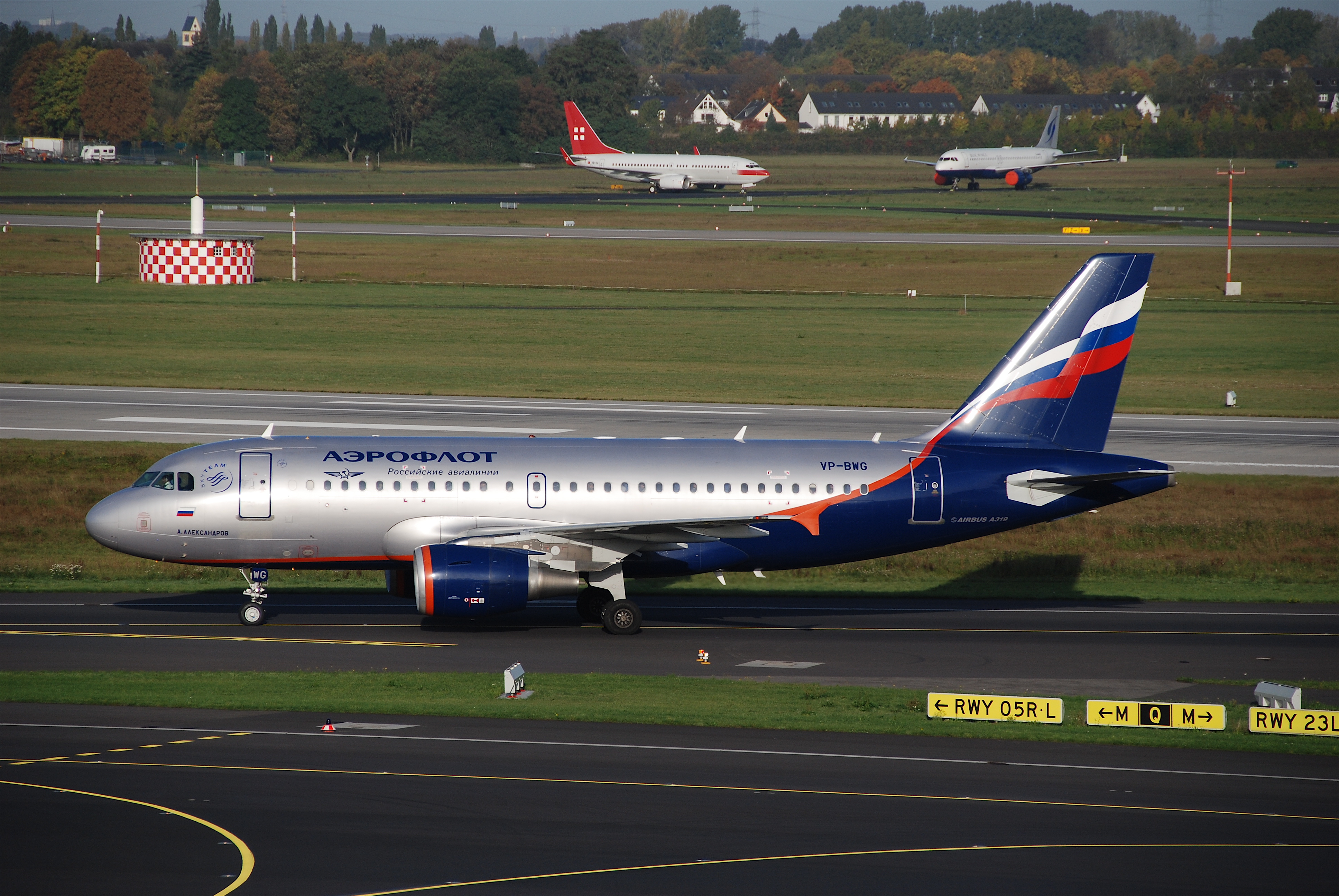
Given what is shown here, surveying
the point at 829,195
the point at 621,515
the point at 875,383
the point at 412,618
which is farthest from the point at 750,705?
the point at 829,195

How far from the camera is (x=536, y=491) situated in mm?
32938

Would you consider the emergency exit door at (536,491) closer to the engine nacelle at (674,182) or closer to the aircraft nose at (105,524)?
the aircraft nose at (105,524)

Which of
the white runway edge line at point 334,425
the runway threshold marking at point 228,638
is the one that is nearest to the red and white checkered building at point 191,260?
the white runway edge line at point 334,425

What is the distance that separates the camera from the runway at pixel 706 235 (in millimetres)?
121750

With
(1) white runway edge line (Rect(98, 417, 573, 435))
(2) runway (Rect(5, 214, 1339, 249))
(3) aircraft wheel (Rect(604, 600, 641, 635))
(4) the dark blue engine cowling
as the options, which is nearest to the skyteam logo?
(4) the dark blue engine cowling

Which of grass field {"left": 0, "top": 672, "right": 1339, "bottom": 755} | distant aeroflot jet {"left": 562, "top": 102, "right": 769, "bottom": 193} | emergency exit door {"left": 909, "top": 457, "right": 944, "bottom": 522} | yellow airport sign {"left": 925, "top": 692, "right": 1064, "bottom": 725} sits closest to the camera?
grass field {"left": 0, "top": 672, "right": 1339, "bottom": 755}

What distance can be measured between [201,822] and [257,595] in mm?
15120

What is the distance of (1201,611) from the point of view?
122ft

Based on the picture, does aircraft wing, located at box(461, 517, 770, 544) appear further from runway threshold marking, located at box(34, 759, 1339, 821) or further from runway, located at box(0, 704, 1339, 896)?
runway threshold marking, located at box(34, 759, 1339, 821)

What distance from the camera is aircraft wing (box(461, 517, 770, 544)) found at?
104ft

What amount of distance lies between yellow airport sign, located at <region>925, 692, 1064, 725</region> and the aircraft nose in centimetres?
1962

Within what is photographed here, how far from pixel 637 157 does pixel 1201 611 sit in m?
146

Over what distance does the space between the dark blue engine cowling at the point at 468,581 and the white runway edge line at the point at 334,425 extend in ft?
75.5

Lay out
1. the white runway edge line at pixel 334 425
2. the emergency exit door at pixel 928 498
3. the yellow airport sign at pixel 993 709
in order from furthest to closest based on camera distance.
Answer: the white runway edge line at pixel 334 425, the emergency exit door at pixel 928 498, the yellow airport sign at pixel 993 709
